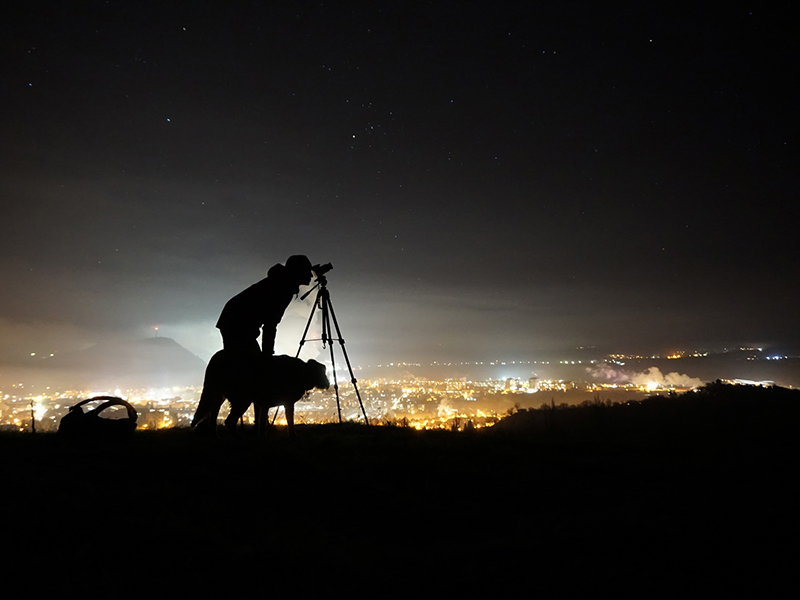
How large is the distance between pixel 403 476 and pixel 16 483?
3236 mm

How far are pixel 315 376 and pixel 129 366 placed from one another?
93.1m

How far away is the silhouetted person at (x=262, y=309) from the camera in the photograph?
18.6 ft

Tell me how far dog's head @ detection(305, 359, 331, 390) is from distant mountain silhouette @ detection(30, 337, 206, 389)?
2591 inches

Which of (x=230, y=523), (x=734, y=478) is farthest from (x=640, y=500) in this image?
(x=230, y=523)

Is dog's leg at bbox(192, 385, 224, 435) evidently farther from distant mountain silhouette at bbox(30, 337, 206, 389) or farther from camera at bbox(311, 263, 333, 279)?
distant mountain silhouette at bbox(30, 337, 206, 389)

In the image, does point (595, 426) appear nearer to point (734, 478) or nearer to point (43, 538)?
point (734, 478)

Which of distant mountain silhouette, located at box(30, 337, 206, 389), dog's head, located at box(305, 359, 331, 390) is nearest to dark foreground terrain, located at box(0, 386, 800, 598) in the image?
dog's head, located at box(305, 359, 331, 390)

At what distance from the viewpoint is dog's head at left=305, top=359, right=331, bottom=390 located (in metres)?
5.65

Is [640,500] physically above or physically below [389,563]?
below

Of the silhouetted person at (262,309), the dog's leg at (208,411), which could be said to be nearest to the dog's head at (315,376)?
the silhouetted person at (262,309)

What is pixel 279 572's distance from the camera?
6.10 ft

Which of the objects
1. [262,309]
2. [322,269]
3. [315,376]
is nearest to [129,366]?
[322,269]

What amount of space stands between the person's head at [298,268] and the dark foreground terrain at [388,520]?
2707 millimetres

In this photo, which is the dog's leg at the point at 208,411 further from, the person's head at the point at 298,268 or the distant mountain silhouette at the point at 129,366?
the distant mountain silhouette at the point at 129,366
